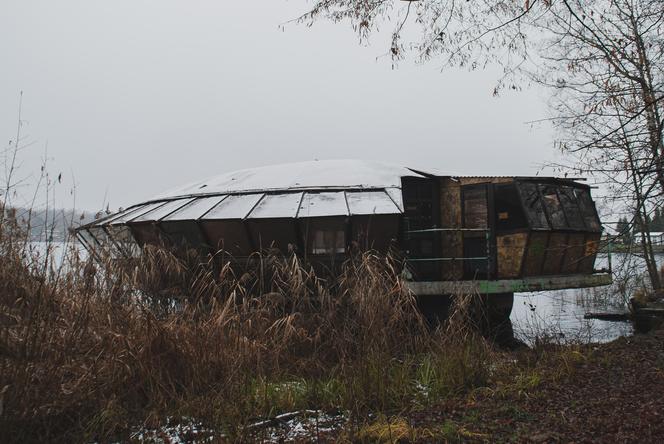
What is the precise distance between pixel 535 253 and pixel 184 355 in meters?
8.60

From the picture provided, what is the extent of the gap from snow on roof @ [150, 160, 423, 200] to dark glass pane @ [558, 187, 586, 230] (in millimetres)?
3651

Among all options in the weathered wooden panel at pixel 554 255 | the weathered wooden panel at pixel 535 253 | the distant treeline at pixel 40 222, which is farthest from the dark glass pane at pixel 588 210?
the distant treeline at pixel 40 222

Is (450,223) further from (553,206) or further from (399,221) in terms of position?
(399,221)

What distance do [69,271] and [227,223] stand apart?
17.1 feet

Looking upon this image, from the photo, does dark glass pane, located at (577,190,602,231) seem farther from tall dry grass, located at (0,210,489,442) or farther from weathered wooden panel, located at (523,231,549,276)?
tall dry grass, located at (0,210,489,442)

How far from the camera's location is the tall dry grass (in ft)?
12.0

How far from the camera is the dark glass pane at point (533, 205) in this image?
1113cm

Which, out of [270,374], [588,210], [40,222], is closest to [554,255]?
[588,210]

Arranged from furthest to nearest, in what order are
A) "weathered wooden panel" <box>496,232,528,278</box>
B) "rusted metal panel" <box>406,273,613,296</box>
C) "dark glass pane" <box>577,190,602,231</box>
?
"dark glass pane" <box>577,190,602,231</box> < "weathered wooden panel" <box>496,232,528,278</box> < "rusted metal panel" <box>406,273,613,296</box>

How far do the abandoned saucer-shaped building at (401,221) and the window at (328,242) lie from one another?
0.06ft

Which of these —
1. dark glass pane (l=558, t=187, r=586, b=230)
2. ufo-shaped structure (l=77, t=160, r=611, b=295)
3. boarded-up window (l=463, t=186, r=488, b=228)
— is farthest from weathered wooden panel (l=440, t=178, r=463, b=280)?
dark glass pane (l=558, t=187, r=586, b=230)

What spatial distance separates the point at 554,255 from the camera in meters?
11.6

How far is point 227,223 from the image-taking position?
1005 cm

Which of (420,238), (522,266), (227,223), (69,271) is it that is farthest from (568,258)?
(69,271)
